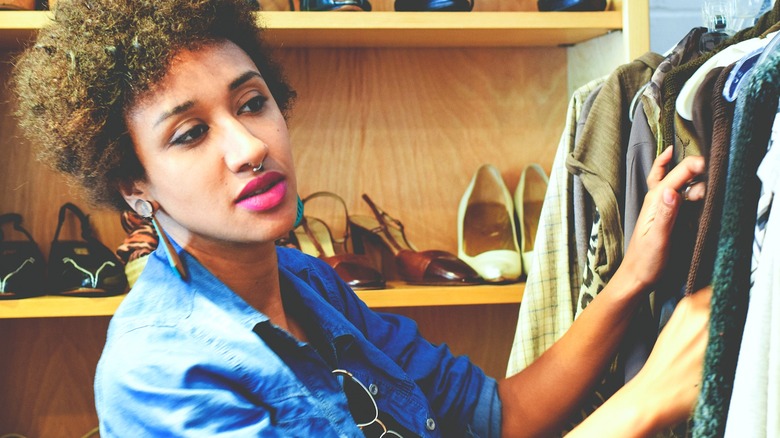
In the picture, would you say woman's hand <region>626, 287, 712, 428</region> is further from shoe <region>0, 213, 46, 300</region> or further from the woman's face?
shoe <region>0, 213, 46, 300</region>

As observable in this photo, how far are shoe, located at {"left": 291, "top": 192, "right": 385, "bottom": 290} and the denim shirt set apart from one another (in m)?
0.26

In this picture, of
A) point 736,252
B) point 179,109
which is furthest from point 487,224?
point 736,252

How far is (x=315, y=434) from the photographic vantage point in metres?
0.80

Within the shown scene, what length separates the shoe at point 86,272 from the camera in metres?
1.25

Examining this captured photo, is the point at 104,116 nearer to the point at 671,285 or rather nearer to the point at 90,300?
the point at 90,300

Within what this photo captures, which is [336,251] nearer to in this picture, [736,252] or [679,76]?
[679,76]

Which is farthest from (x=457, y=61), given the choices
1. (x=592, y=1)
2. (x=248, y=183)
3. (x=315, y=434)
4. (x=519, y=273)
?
(x=315, y=434)

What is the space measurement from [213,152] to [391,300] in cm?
55

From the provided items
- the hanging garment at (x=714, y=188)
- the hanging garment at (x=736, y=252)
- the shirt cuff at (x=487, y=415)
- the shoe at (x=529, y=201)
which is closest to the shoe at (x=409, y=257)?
the shoe at (x=529, y=201)

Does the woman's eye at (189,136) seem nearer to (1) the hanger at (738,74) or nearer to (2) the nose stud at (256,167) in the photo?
Result: (2) the nose stud at (256,167)

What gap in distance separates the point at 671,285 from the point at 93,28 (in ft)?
2.34

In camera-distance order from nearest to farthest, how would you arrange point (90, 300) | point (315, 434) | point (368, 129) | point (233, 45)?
point (315, 434) < point (233, 45) < point (90, 300) < point (368, 129)

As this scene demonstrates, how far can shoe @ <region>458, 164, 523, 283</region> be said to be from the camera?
1398 mm

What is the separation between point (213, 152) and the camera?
2.67 ft
